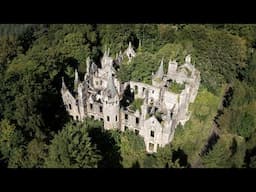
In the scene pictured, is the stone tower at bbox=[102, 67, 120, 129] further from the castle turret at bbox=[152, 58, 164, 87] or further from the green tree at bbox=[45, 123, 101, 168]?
the castle turret at bbox=[152, 58, 164, 87]

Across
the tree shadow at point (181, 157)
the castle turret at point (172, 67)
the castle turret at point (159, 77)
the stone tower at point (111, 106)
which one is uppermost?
the castle turret at point (172, 67)

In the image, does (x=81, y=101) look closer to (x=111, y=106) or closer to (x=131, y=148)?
(x=111, y=106)

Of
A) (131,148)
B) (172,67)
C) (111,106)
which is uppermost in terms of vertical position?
(172,67)

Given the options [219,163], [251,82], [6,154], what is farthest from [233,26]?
[6,154]

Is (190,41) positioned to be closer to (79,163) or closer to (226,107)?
(226,107)

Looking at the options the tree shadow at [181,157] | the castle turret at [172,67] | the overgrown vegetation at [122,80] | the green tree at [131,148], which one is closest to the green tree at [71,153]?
the overgrown vegetation at [122,80]

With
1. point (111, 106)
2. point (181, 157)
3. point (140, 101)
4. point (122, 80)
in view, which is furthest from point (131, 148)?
point (122, 80)

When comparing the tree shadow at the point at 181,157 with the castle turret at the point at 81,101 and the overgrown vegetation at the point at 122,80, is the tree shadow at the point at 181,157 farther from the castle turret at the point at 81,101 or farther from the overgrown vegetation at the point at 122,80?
the castle turret at the point at 81,101
